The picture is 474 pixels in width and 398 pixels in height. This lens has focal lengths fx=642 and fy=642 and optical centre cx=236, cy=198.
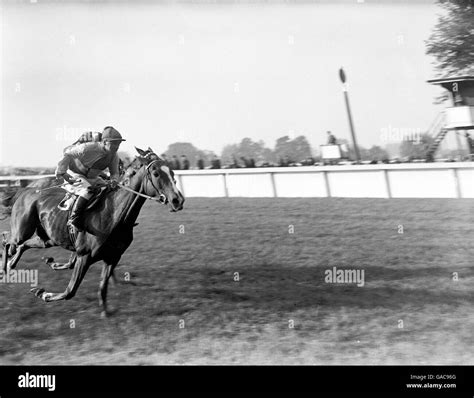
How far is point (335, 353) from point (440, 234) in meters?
1.38

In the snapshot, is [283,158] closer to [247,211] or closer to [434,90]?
[247,211]

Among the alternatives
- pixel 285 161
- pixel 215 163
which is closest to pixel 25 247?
pixel 215 163

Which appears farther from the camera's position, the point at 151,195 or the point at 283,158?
the point at 283,158

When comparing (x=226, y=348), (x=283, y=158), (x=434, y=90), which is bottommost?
(x=226, y=348)

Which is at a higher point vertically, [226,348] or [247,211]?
[247,211]

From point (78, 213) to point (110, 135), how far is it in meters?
0.71

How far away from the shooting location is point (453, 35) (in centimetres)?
538

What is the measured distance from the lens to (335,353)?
5.26 m

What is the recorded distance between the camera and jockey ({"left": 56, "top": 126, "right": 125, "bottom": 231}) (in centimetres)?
526

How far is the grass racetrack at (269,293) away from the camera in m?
5.23

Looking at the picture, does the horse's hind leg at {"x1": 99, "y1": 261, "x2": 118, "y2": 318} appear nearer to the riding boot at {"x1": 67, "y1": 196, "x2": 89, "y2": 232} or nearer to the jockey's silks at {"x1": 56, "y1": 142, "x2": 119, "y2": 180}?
the riding boot at {"x1": 67, "y1": 196, "x2": 89, "y2": 232}

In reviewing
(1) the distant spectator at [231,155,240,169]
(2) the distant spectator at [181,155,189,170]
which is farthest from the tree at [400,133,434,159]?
(2) the distant spectator at [181,155,189,170]

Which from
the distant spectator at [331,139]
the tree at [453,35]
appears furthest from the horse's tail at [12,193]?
the tree at [453,35]
